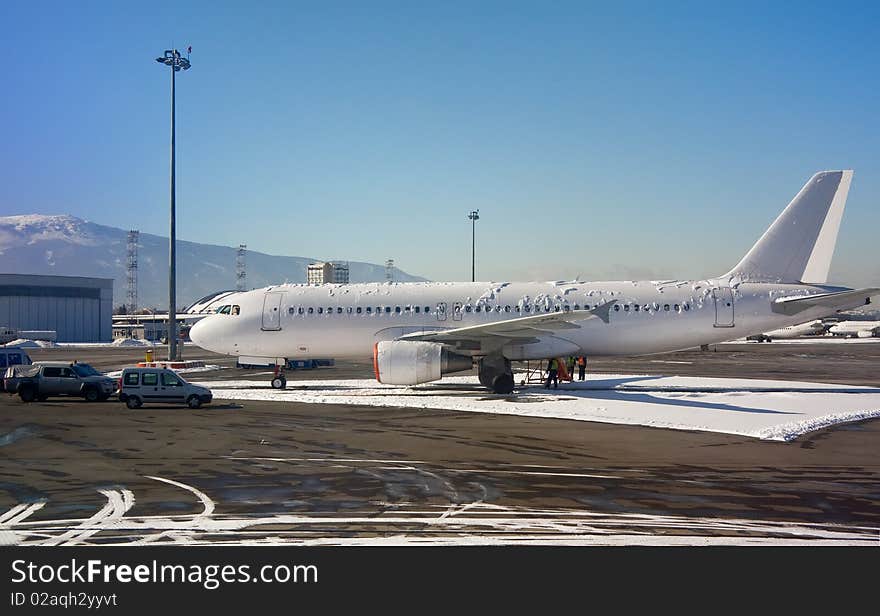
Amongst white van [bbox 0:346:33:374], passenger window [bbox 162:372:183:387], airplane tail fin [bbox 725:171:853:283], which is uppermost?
airplane tail fin [bbox 725:171:853:283]

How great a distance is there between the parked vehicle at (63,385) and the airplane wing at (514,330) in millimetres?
11972

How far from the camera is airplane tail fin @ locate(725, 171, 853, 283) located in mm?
31391

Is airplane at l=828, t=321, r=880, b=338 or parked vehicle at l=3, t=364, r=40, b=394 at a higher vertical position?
airplane at l=828, t=321, r=880, b=338

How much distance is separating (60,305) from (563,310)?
384 feet

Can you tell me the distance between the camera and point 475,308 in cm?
3167

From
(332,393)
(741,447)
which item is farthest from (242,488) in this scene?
(332,393)

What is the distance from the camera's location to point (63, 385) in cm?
2955

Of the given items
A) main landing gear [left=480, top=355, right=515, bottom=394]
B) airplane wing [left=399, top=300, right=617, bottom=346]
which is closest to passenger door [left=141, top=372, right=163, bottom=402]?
airplane wing [left=399, top=300, right=617, bottom=346]

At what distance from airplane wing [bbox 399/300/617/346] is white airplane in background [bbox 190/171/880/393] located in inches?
3.2

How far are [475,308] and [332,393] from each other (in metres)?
6.93

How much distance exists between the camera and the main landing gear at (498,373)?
2948 cm

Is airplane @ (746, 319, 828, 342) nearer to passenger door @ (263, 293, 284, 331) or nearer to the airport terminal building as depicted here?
passenger door @ (263, 293, 284, 331)

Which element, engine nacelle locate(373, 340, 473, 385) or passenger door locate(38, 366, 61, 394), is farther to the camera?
passenger door locate(38, 366, 61, 394)
